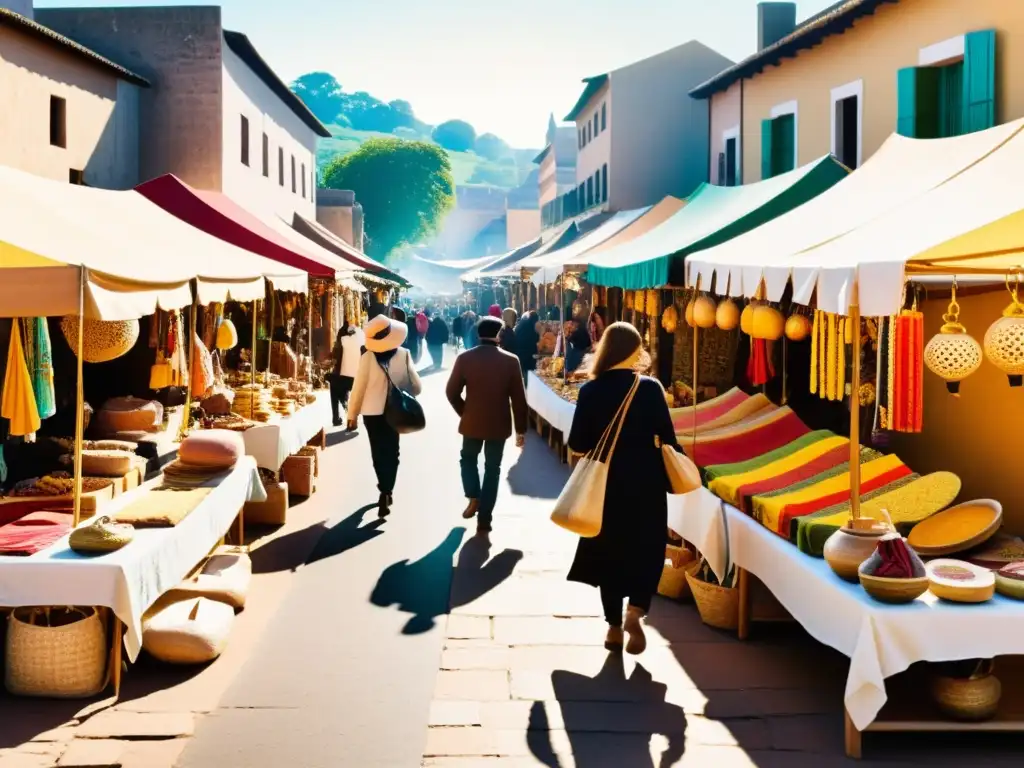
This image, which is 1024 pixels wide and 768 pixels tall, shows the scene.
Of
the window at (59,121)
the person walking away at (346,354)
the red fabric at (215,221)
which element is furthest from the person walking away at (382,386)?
the window at (59,121)

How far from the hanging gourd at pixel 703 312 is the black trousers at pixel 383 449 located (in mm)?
2736

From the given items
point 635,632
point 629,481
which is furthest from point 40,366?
point 635,632

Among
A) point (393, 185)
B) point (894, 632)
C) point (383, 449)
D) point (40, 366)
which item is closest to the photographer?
point (894, 632)

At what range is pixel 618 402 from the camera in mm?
6133

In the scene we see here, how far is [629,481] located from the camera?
6.12 m

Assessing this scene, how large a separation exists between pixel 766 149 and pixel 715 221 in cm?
646

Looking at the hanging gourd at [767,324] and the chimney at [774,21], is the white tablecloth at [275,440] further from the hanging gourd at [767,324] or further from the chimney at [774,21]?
the chimney at [774,21]

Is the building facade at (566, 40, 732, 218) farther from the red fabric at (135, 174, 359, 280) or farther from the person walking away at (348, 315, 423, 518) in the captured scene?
the person walking away at (348, 315, 423, 518)

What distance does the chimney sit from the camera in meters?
21.5

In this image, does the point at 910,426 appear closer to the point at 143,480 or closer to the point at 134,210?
the point at 143,480

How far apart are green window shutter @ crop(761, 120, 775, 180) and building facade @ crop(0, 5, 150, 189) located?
9698 mm

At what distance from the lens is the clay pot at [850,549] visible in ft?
16.9

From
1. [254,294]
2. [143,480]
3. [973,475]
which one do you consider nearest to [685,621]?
[973,475]

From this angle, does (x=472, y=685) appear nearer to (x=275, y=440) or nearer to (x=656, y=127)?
(x=275, y=440)
